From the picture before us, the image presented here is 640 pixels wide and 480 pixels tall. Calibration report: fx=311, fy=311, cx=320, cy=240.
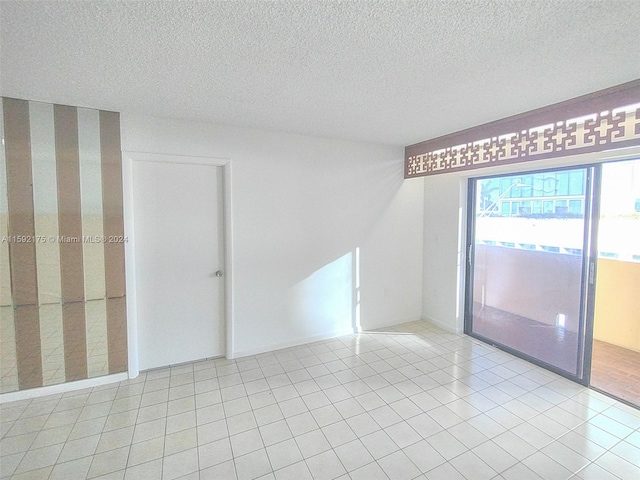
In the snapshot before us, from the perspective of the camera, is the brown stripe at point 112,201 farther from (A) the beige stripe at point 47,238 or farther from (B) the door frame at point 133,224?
(A) the beige stripe at point 47,238

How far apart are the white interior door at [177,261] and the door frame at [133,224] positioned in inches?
1.7

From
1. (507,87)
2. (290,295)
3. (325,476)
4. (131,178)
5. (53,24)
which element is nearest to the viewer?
(53,24)

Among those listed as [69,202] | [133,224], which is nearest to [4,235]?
[69,202]

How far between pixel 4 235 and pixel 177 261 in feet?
4.12

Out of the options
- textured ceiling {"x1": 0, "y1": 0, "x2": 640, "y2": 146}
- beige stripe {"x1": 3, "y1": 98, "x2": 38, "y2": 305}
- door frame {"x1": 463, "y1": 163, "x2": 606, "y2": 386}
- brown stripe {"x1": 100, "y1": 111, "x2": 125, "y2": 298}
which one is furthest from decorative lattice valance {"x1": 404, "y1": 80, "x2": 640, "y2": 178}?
beige stripe {"x1": 3, "y1": 98, "x2": 38, "y2": 305}

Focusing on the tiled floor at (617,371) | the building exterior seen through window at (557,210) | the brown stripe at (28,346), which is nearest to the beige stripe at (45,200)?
the brown stripe at (28,346)

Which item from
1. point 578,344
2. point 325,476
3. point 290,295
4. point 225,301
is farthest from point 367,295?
point 325,476

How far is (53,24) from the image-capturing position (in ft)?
4.79

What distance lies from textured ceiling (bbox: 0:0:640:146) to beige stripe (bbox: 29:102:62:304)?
7.3 inches

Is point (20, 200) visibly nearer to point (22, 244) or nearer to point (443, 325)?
point (22, 244)

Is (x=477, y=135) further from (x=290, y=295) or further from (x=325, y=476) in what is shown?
(x=325, y=476)

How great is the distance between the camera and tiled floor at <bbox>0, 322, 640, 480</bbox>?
1892 mm

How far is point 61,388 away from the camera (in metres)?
2.66

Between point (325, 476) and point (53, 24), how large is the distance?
2.75 metres
